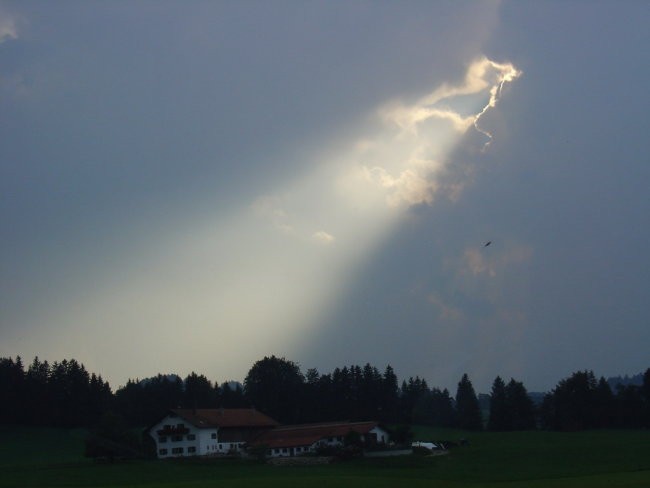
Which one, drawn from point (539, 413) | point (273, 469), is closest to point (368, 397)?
point (539, 413)

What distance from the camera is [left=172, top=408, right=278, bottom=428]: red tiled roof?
8575 centimetres

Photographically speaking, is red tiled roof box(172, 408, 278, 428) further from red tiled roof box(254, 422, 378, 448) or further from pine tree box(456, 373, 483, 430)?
pine tree box(456, 373, 483, 430)

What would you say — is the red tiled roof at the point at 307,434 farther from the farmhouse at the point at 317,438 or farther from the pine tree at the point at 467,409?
the pine tree at the point at 467,409

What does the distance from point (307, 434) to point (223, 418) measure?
45.2ft

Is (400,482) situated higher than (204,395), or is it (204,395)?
(204,395)

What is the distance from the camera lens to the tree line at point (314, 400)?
11094 centimetres

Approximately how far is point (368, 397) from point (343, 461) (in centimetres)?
5532

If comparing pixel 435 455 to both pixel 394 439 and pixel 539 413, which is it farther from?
pixel 539 413

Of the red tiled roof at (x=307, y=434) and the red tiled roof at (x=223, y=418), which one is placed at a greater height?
the red tiled roof at (x=223, y=418)

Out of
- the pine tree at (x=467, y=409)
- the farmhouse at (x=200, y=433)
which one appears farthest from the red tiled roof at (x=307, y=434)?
the pine tree at (x=467, y=409)

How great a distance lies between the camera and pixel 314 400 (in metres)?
119

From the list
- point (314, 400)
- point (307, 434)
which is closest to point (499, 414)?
point (314, 400)

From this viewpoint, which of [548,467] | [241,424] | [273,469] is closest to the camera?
[548,467]

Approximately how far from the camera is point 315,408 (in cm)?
11819
